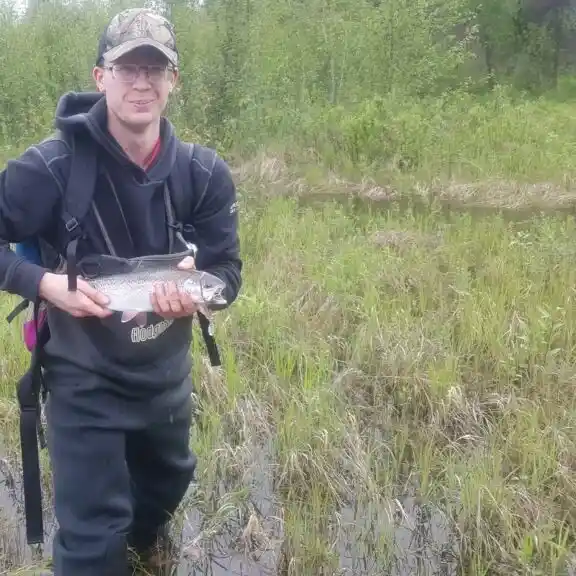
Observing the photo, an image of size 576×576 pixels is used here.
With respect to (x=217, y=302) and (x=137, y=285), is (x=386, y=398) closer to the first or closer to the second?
(x=217, y=302)

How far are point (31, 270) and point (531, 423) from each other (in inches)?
103

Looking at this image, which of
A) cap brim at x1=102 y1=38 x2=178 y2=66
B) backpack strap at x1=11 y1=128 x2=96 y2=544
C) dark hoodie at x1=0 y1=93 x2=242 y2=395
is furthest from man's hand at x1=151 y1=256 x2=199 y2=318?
cap brim at x1=102 y1=38 x2=178 y2=66

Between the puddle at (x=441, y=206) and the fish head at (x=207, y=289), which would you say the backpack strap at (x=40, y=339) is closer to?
the fish head at (x=207, y=289)

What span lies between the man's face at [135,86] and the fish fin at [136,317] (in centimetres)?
56

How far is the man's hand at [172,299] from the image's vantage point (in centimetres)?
220

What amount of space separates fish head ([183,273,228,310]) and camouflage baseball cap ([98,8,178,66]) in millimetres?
686

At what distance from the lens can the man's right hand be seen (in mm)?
2146

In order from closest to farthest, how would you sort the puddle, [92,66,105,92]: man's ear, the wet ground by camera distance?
[92,66,105,92]: man's ear → the wet ground → the puddle

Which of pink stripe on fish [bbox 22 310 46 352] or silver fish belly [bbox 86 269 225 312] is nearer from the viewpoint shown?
silver fish belly [bbox 86 269 225 312]

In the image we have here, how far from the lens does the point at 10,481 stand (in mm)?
3650

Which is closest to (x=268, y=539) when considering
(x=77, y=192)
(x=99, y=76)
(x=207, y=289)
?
(x=207, y=289)

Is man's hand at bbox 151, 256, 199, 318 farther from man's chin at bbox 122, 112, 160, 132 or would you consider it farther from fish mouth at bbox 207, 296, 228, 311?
man's chin at bbox 122, 112, 160, 132

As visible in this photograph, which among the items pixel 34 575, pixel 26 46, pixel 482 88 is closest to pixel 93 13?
pixel 26 46

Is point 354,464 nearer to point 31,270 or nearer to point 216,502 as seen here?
point 216,502
